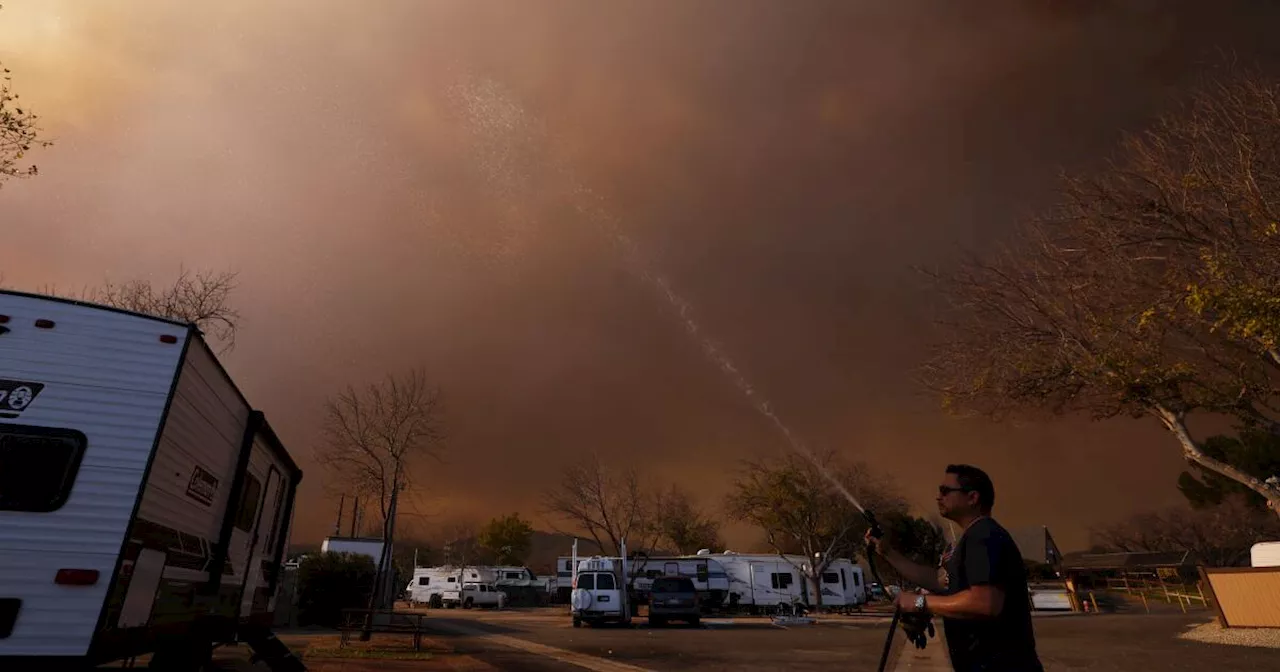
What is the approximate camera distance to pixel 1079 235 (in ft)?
50.3

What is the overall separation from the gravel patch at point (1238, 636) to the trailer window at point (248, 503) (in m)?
23.4

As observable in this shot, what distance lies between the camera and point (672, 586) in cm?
2941

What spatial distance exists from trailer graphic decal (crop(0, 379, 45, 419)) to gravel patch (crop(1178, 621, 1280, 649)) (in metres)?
25.4

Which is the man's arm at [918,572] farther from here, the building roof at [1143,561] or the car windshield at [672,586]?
the building roof at [1143,561]

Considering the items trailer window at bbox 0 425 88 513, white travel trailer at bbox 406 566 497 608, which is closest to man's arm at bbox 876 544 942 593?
trailer window at bbox 0 425 88 513

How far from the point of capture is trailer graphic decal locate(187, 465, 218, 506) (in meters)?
7.66

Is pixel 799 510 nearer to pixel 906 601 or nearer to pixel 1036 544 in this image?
pixel 906 601

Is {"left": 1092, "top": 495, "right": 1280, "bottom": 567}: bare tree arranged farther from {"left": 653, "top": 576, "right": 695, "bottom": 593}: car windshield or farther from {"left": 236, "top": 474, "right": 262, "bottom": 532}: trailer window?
{"left": 236, "top": 474, "right": 262, "bottom": 532}: trailer window

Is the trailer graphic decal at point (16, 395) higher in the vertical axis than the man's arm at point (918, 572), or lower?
higher

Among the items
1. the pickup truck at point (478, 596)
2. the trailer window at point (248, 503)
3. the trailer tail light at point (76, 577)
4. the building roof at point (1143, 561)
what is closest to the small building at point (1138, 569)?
the building roof at point (1143, 561)

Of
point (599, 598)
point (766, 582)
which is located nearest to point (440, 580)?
point (766, 582)

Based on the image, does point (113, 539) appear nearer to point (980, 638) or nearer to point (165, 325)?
point (165, 325)

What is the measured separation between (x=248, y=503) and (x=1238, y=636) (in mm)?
25491

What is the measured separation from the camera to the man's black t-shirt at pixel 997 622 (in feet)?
11.0
